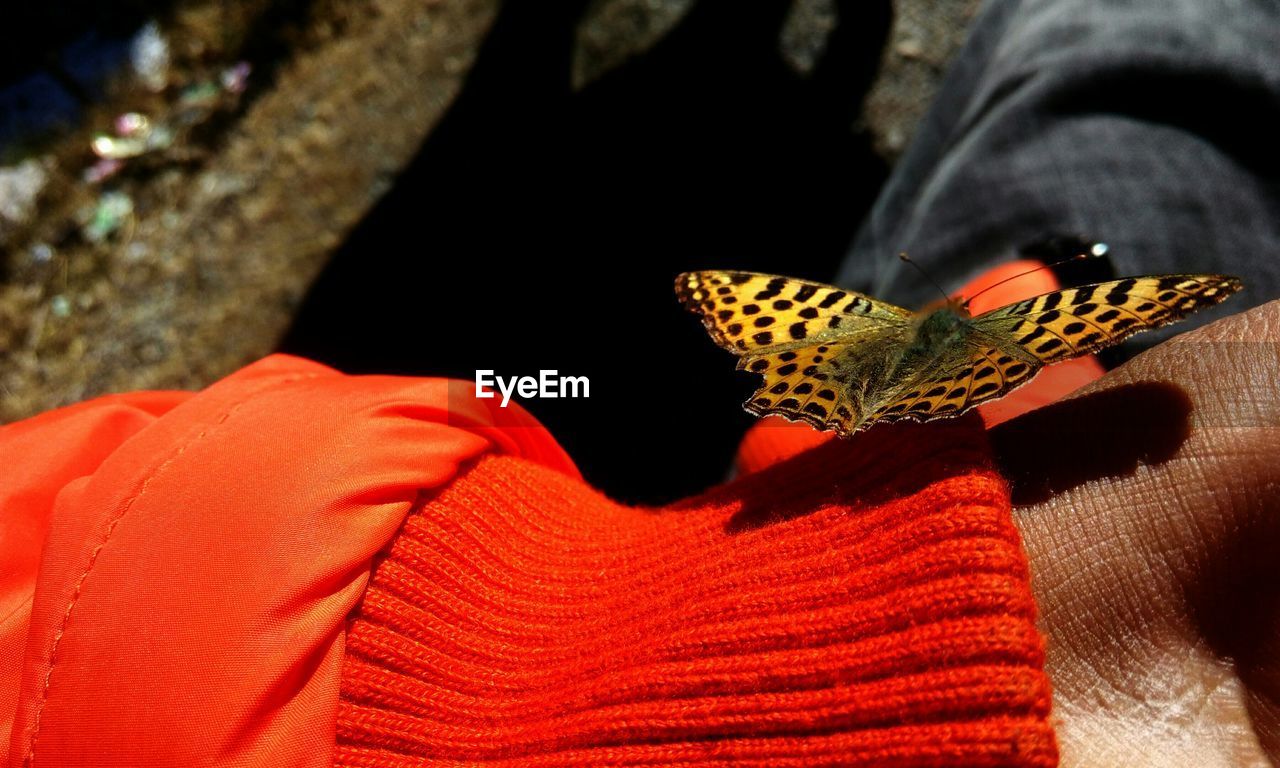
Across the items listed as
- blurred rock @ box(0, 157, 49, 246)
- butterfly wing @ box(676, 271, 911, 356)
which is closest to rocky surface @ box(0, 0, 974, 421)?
blurred rock @ box(0, 157, 49, 246)

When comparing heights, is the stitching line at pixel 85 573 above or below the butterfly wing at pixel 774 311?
below

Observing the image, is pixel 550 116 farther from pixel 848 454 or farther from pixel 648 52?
pixel 848 454

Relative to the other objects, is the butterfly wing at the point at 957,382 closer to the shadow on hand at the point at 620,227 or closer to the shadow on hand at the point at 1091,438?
the shadow on hand at the point at 1091,438

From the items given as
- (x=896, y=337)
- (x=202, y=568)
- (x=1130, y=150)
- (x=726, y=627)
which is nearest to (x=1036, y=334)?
(x=896, y=337)

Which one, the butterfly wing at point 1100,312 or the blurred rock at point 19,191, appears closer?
the butterfly wing at point 1100,312

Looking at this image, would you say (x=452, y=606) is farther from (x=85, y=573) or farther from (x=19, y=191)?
(x=19, y=191)

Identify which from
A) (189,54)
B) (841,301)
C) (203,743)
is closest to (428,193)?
(189,54)

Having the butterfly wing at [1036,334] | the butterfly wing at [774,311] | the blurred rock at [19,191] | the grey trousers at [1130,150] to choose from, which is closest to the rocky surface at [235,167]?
the blurred rock at [19,191]
